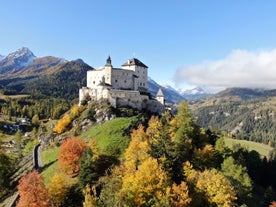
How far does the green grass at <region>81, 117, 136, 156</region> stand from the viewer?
Answer: 8425 cm

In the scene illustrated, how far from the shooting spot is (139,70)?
129 metres

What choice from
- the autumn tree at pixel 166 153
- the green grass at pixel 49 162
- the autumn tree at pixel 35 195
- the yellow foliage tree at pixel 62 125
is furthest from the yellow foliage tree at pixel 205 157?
the yellow foliage tree at pixel 62 125

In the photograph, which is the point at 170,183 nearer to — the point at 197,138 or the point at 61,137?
the point at 197,138

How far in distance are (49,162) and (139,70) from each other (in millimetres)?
55367

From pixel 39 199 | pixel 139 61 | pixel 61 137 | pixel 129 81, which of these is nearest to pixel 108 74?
pixel 129 81

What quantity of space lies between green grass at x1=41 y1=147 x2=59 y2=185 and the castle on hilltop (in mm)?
25659

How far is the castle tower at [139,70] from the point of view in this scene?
127 meters

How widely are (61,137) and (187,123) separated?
51.2 metres

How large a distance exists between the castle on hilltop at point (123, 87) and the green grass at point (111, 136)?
480 inches

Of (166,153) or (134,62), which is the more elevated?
(134,62)

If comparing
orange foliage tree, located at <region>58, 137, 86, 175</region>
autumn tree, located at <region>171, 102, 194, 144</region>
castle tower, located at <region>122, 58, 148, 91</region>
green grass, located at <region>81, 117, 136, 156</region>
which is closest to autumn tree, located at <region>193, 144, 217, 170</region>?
autumn tree, located at <region>171, 102, 194, 144</region>

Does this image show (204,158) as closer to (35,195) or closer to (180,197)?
(180,197)

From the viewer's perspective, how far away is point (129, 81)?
406ft

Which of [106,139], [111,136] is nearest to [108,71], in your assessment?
[111,136]
